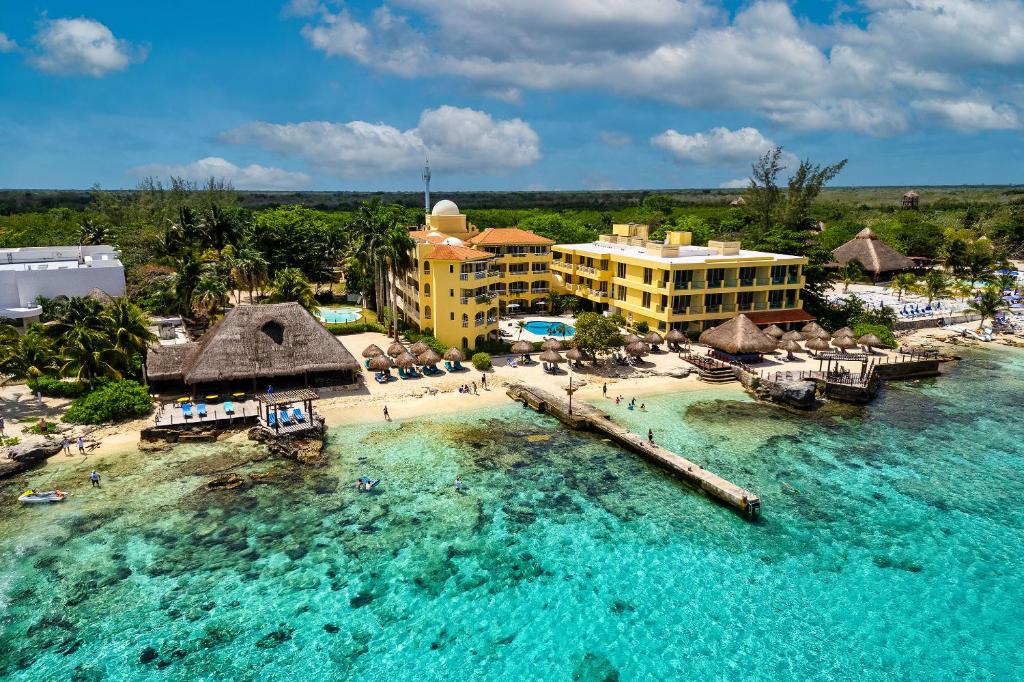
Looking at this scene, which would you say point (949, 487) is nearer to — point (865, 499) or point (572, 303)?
point (865, 499)

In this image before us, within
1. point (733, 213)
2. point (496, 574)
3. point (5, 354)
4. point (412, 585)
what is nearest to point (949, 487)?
point (496, 574)

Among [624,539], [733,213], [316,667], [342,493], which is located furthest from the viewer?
[733,213]

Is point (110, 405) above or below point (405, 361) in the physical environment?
below

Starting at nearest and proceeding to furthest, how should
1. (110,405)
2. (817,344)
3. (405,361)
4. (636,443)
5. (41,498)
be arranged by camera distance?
(41,498)
(636,443)
(110,405)
(405,361)
(817,344)

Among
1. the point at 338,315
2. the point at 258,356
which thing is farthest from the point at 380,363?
the point at 338,315

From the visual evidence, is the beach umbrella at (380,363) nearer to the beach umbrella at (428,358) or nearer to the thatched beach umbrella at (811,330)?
the beach umbrella at (428,358)

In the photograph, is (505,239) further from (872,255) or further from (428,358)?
(872,255)
